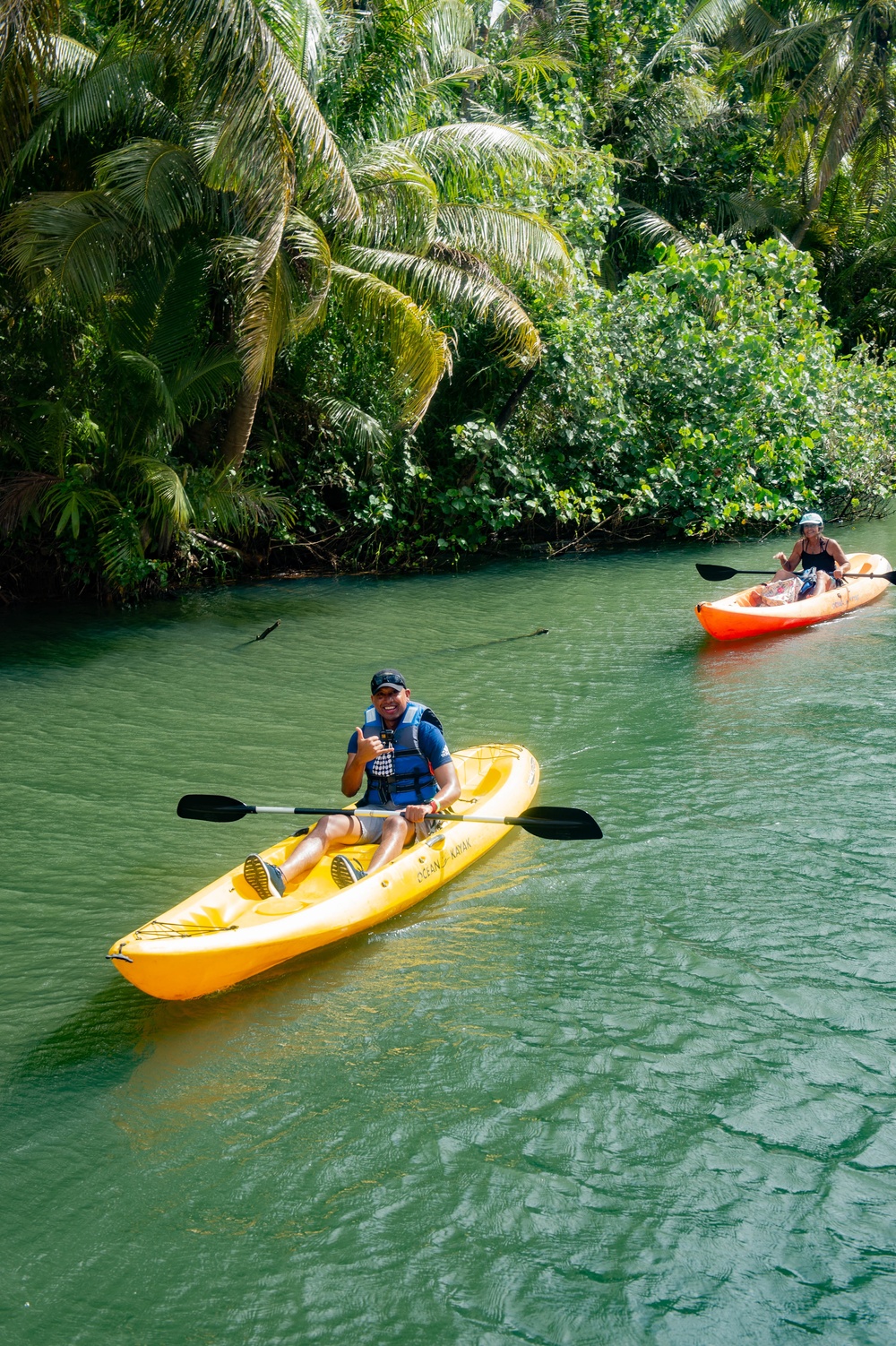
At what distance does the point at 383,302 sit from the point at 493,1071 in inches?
418

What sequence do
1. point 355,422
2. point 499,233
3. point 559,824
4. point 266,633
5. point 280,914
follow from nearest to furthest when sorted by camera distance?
1. point 280,914
2. point 559,824
3. point 266,633
4. point 499,233
5. point 355,422

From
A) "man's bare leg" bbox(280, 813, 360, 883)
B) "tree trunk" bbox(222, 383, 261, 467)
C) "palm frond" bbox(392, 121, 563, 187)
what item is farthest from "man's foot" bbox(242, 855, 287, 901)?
"palm frond" bbox(392, 121, 563, 187)

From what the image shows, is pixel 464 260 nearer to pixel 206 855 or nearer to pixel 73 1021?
pixel 206 855

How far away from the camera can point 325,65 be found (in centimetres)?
1384

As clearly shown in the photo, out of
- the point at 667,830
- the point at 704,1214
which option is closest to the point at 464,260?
the point at 667,830

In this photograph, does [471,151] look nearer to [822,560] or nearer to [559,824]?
[822,560]

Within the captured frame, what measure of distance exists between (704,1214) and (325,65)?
13.7 metres

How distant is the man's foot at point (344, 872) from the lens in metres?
6.08

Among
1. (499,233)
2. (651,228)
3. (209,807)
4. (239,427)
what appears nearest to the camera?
(209,807)

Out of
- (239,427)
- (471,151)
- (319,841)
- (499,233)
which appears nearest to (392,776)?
(319,841)

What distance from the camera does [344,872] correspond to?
6090mm

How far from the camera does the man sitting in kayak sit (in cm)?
634

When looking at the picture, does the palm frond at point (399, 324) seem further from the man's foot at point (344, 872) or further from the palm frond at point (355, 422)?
→ the man's foot at point (344, 872)

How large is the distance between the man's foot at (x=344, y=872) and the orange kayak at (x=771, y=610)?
6.28 m
